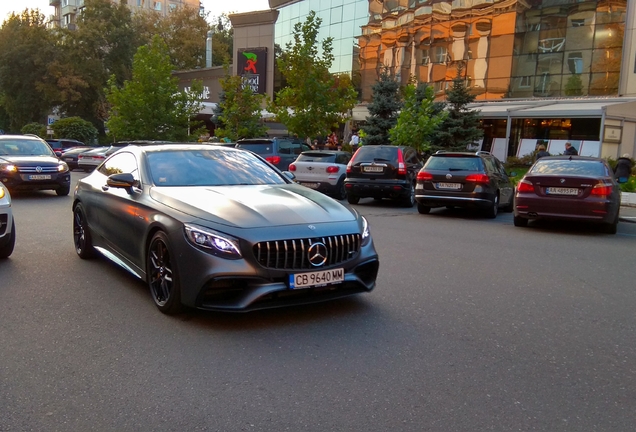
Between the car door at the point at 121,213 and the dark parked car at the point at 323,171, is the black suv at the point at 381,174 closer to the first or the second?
the dark parked car at the point at 323,171

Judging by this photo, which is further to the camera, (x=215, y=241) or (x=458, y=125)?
(x=458, y=125)

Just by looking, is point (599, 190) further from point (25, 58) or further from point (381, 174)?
point (25, 58)

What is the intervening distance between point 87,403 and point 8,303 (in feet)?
8.46

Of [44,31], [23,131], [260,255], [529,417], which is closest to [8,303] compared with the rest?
[260,255]

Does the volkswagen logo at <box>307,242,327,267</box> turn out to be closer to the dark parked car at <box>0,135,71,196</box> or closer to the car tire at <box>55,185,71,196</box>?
the dark parked car at <box>0,135,71,196</box>

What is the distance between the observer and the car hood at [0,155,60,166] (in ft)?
49.8

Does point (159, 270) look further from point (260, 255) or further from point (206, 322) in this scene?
point (260, 255)

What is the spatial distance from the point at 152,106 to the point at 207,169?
2634cm

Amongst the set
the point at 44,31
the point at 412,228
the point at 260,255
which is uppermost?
the point at 44,31

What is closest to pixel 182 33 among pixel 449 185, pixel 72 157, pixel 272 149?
pixel 72 157

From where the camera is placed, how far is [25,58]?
53.2 metres

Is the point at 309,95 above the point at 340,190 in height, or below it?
above

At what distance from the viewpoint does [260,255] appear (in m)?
4.86

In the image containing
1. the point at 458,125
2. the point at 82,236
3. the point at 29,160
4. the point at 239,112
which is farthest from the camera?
the point at 239,112
